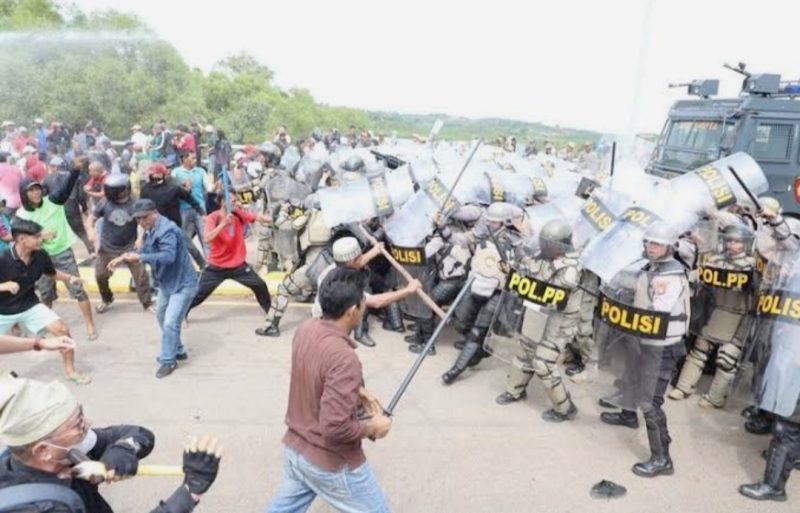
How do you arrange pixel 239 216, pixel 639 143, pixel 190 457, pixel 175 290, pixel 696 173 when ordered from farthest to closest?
pixel 639 143 < pixel 239 216 < pixel 175 290 < pixel 696 173 < pixel 190 457

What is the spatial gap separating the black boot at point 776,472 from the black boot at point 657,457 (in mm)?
494

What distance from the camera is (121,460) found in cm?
220

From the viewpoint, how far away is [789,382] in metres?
3.79

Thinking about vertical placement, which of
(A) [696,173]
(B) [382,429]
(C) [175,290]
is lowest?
(C) [175,290]

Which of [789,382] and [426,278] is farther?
[426,278]

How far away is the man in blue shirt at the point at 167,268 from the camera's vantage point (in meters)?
5.22

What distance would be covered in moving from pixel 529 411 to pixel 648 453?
986 mm

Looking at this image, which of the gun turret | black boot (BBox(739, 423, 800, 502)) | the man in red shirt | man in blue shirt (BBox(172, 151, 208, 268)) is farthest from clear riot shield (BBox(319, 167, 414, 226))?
the gun turret

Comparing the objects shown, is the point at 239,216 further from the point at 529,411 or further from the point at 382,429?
the point at 382,429

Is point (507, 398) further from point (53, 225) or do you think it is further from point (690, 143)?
point (690, 143)

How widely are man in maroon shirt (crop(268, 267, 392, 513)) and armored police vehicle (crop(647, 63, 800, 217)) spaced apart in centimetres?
805

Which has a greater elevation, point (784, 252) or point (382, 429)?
point (784, 252)

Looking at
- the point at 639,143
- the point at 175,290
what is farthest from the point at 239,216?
the point at 639,143

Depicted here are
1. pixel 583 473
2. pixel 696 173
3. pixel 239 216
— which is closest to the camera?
A: pixel 583 473
